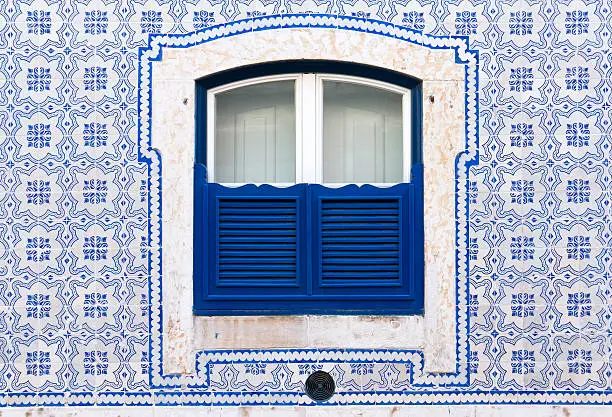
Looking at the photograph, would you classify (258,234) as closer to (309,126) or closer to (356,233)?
(356,233)

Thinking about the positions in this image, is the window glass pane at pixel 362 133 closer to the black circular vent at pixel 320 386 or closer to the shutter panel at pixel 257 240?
the shutter panel at pixel 257 240

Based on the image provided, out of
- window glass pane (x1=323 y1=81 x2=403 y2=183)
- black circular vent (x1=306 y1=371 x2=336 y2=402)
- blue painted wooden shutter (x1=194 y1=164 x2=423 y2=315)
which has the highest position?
window glass pane (x1=323 y1=81 x2=403 y2=183)

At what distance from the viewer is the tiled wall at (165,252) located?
5.81 meters

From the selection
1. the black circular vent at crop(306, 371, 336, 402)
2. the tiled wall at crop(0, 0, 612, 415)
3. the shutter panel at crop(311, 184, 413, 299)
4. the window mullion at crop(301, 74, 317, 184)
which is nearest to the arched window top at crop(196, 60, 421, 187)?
the window mullion at crop(301, 74, 317, 184)

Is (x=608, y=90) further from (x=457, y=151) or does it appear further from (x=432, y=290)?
(x=432, y=290)

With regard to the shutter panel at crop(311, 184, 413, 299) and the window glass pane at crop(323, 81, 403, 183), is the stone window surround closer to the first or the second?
the shutter panel at crop(311, 184, 413, 299)

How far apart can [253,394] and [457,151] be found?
81.5 inches

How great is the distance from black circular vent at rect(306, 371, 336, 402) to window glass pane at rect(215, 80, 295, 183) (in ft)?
4.40

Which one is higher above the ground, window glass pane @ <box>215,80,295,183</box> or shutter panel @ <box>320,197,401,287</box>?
window glass pane @ <box>215,80,295,183</box>

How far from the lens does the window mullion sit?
606 centimetres

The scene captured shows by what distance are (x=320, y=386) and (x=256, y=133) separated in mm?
1762

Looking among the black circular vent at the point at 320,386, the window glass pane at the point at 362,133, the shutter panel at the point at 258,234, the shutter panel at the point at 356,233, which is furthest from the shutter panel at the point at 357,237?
the black circular vent at the point at 320,386

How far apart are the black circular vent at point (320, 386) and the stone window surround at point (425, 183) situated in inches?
7.7

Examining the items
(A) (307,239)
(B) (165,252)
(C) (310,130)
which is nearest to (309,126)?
(C) (310,130)
